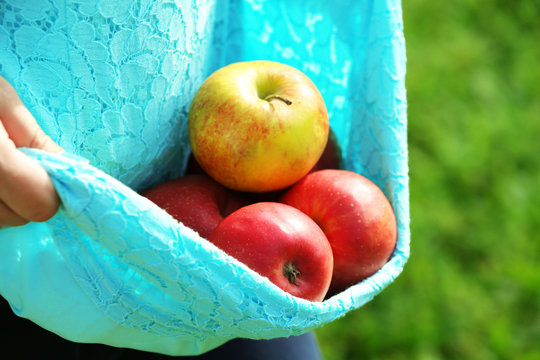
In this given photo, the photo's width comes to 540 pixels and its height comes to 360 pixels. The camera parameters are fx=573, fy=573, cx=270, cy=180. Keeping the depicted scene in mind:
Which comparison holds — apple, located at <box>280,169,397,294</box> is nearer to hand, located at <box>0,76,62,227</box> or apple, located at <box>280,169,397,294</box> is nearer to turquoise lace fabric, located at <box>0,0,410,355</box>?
turquoise lace fabric, located at <box>0,0,410,355</box>

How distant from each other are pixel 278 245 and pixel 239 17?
15.0 inches

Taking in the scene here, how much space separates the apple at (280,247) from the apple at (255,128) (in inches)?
2.8

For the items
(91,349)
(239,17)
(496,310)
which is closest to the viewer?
(91,349)

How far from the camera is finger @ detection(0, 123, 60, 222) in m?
0.47

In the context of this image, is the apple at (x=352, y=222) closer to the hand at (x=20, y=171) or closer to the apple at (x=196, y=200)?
the apple at (x=196, y=200)

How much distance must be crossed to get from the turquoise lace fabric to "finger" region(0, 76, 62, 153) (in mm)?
33

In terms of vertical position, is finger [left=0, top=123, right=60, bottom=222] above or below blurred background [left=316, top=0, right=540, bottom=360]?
above

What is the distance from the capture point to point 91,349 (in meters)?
0.69

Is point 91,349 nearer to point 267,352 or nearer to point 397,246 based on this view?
point 267,352

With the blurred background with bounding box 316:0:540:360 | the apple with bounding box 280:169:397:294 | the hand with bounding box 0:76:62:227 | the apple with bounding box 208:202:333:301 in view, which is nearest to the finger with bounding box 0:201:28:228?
the hand with bounding box 0:76:62:227

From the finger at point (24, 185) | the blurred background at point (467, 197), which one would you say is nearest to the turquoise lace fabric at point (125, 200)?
the finger at point (24, 185)

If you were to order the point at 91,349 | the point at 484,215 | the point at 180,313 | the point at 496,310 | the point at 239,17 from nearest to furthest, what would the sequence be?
the point at 180,313 → the point at 91,349 → the point at 239,17 → the point at 496,310 → the point at 484,215

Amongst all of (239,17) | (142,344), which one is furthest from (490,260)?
(142,344)

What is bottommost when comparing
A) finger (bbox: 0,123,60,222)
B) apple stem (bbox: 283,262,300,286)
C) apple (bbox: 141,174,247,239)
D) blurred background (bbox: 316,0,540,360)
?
blurred background (bbox: 316,0,540,360)
